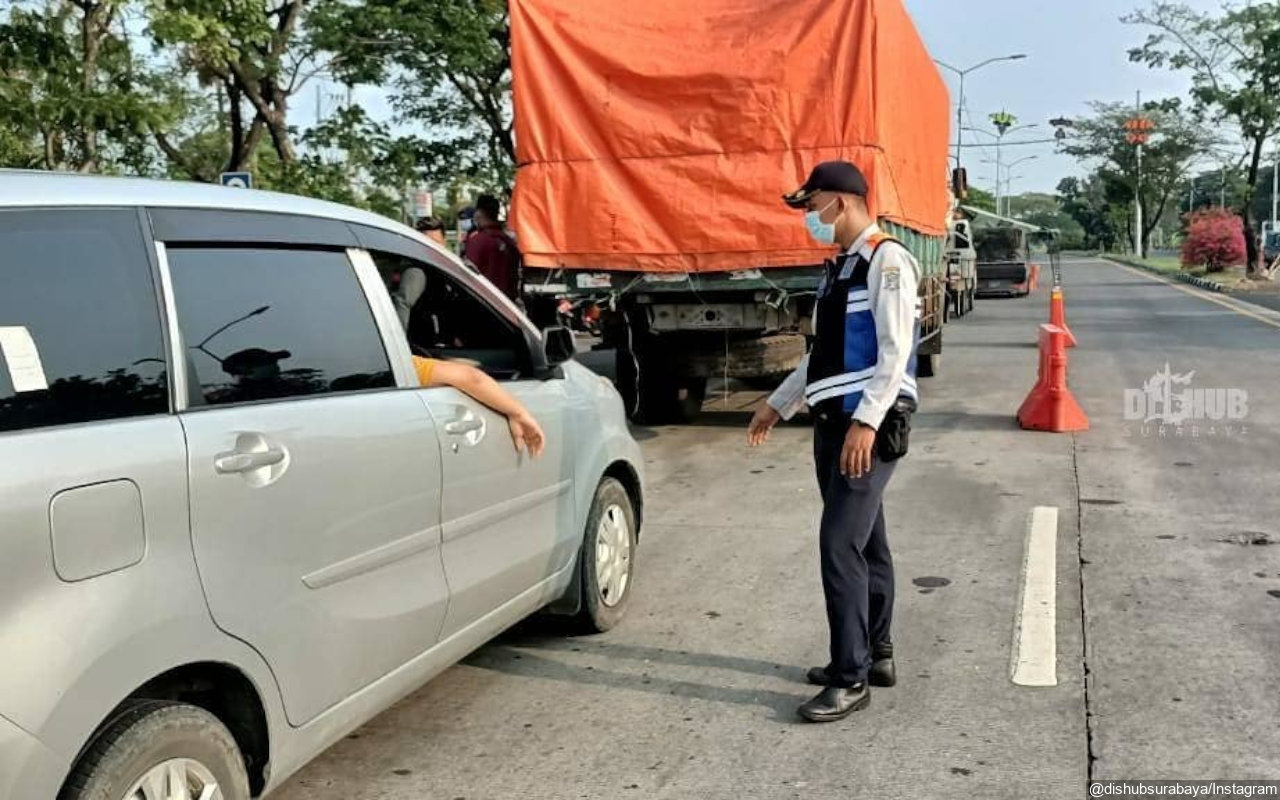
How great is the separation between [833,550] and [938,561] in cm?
212

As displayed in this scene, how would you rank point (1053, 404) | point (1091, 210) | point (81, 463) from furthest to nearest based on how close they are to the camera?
1. point (1091, 210)
2. point (1053, 404)
3. point (81, 463)

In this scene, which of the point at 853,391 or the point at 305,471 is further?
the point at 853,391

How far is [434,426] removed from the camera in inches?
142

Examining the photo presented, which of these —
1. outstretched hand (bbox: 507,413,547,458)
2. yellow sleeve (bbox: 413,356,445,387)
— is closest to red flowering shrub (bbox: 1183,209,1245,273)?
outstretched hand (bbox: 507,413,547,458)

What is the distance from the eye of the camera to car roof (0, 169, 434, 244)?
256cm

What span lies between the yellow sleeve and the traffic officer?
128 cm

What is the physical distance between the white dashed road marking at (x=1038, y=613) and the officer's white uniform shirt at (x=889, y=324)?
1.27 m

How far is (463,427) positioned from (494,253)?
20.2ft

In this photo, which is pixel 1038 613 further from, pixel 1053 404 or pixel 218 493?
pixel 1053 404

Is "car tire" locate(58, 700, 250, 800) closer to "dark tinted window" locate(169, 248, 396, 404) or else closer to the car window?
"dark tinted window" locate(169, 248, 396, 404)

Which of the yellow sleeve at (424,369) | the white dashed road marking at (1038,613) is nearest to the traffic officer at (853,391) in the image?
the white dashed road marking at (1038,613)

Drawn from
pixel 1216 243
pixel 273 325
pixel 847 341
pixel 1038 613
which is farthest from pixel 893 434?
pixel 1216 243

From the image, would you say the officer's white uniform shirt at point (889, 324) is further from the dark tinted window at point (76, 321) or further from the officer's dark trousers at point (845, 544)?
the dark tinted window at point (76, 321)

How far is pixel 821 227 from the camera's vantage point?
4.05 metres
